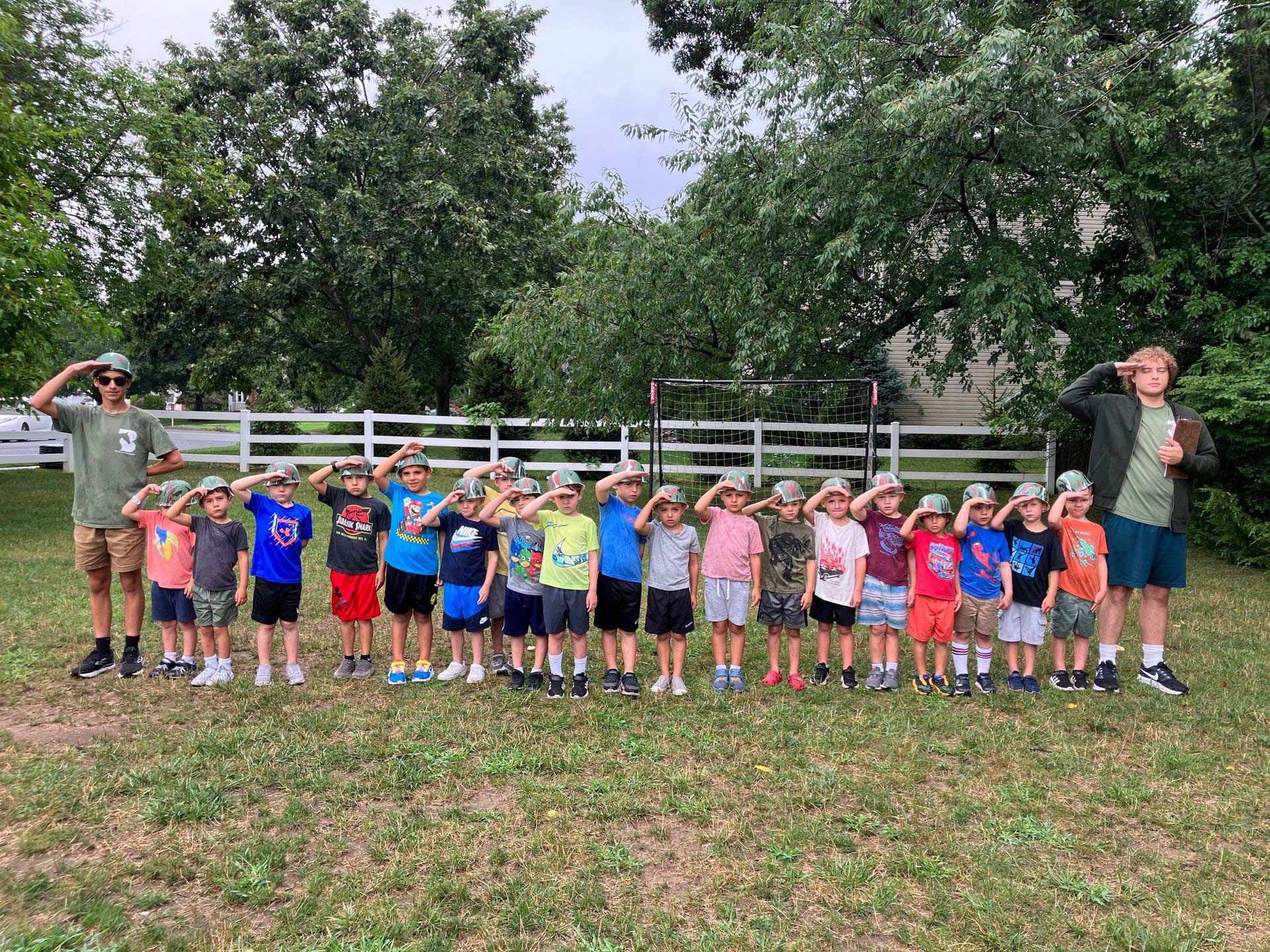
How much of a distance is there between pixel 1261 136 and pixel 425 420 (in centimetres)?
1392

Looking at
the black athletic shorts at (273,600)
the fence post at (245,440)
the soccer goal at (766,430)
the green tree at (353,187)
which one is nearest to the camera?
the black athletic shorts at (273,600)

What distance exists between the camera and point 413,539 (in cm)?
565

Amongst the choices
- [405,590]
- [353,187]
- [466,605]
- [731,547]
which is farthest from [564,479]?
[353,187]

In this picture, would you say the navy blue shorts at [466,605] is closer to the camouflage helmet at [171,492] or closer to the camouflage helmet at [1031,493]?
the camouflage helmet at [171,492]

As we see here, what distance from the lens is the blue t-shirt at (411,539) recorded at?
5.62 m

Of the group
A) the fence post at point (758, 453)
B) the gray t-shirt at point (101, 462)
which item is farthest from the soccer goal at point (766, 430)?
the gray t-shirt at point (101, 462)

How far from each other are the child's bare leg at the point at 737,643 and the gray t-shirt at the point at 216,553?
3.28 meters

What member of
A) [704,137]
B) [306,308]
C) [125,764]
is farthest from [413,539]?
[306,308]

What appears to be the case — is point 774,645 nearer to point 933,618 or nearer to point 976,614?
point 933,618

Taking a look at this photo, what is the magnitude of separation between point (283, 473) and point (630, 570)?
2.39 metres

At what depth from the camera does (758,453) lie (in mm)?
14523

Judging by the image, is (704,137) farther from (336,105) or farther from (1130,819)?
(336,105)

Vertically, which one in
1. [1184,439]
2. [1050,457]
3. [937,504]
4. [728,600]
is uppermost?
[1184,439]

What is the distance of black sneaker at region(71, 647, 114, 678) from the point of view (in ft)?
18.2
